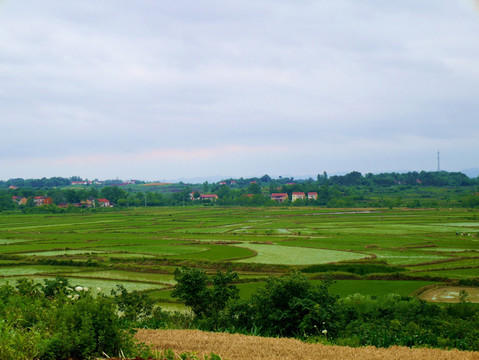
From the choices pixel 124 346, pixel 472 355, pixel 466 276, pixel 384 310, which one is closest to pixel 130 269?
pixel 384 310

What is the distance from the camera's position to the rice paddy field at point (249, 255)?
20.9 m

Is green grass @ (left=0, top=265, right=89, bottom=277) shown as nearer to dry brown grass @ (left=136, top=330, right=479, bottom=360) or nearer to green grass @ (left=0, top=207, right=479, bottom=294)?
green grass @ (left=0, top=207, right=479, bottom=294)

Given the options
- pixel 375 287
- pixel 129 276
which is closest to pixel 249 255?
pixel 129 276

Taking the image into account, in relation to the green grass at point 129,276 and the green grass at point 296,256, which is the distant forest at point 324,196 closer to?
the green grass at point 296,256

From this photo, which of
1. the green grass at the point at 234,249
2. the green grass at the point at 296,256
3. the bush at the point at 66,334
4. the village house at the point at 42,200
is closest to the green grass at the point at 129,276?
the green grass at the point at 234,249

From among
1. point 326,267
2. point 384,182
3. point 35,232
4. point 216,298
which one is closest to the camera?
point 216,298

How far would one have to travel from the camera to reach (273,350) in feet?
18.9

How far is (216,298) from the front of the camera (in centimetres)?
1294

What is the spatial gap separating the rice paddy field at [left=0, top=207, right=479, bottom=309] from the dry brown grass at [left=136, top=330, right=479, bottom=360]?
1117cm

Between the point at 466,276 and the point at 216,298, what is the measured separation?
45.3 ft

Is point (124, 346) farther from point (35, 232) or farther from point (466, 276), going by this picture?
point (35, 232)

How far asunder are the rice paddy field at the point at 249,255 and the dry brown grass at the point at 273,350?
11166 millimetres

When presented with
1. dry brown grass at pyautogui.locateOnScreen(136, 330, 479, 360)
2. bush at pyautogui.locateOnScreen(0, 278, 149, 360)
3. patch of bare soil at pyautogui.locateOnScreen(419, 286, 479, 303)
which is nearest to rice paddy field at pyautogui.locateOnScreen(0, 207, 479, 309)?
patch of bare soil at pyautogui.locateOnScreen(419, 286, 479, 303)

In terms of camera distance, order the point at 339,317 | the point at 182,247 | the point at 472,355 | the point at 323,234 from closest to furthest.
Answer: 1. the point at 472,355
2. the point at 339,317
3. the point at 182,247
4. the point at 323,234
